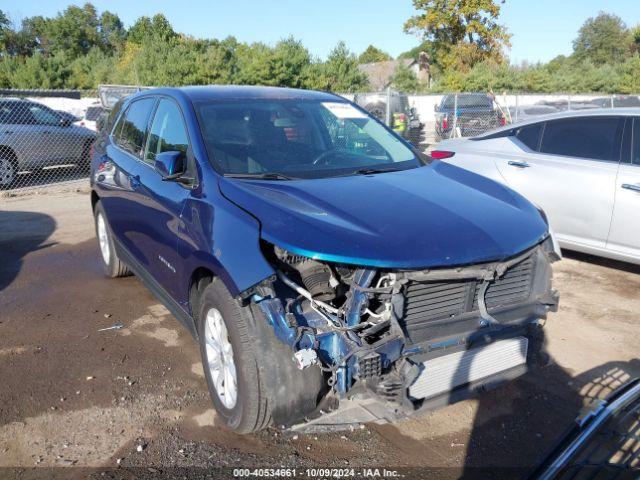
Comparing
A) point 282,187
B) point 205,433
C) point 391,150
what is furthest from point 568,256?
point 205,433

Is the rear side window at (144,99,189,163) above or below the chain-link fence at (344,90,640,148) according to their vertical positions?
above

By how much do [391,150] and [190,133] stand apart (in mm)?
1496

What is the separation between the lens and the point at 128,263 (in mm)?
4926

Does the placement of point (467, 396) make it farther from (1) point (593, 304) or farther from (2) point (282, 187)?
(1) point (593, 304)

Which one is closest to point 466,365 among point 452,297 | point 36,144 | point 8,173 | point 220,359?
point 452,297

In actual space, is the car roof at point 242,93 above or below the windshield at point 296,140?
above

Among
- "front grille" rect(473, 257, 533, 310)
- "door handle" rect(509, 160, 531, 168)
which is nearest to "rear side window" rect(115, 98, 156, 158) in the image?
"front grille" rect(473, 257, 533, 310)

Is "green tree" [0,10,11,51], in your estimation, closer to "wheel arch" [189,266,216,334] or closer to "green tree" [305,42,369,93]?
"green tree" [305,42,369,93]

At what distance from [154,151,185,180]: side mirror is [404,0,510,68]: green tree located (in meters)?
41.1

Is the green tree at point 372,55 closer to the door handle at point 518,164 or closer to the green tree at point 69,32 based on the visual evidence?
the green tree at point 69,32

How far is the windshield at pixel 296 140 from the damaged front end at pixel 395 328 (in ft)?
3.06

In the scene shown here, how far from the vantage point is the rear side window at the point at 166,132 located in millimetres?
3822

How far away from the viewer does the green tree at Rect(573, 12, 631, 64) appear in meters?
68.9

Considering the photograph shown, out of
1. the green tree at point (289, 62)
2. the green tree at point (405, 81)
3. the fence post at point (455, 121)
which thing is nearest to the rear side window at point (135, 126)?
the fence post at point (455, 121)
